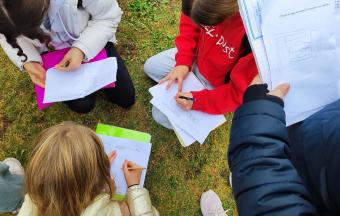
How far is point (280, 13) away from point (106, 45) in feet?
4.21

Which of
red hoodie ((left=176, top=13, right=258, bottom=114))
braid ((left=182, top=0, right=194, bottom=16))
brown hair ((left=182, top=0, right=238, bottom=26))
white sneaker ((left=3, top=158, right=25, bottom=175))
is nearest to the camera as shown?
brown hair ((left=182, top=0, right=238, bottom=26))

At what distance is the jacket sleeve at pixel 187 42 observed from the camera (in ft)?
6.90

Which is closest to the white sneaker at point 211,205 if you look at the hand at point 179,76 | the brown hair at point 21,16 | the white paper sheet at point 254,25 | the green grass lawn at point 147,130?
the green grass lawn at point 147,130

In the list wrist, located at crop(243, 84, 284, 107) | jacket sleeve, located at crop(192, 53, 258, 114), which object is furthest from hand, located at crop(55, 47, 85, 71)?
wrist, located at crop(243, 84, 284, 107)

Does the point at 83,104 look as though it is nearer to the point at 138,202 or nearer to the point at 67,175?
the point at 138,202

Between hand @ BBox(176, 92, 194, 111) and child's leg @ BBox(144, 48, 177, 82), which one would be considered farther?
child's leg @ BBox(144, 48, 177, 82)

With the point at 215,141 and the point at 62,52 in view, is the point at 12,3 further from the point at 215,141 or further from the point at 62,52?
the point at 215,141

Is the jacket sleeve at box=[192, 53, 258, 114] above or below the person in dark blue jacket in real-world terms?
below

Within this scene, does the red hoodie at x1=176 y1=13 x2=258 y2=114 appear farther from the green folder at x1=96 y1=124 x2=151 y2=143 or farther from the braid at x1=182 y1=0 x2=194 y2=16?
the green folder at x1=96 y1=124 x2=151 y2=143

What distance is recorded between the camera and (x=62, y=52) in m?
2.17

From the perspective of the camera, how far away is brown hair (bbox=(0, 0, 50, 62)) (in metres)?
1.62

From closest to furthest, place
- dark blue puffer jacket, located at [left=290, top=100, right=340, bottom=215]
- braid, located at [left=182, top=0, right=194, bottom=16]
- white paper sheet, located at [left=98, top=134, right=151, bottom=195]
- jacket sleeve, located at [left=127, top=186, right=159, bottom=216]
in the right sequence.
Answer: dark blue puffer jacket, located at [left=290, top=100, right=340, bottom=215], braid, located at [left=182, top=0, right=194, bottom=16], jacket sleeve, located at [left=127, top=186, right=159, bottom=216], white paper sheet, located at [left=98, top=134, right=151, bottom=195]

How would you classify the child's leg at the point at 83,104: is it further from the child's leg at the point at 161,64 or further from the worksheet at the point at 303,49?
the worksheet at the point at 303,49

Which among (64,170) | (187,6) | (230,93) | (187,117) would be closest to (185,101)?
(187,117)
